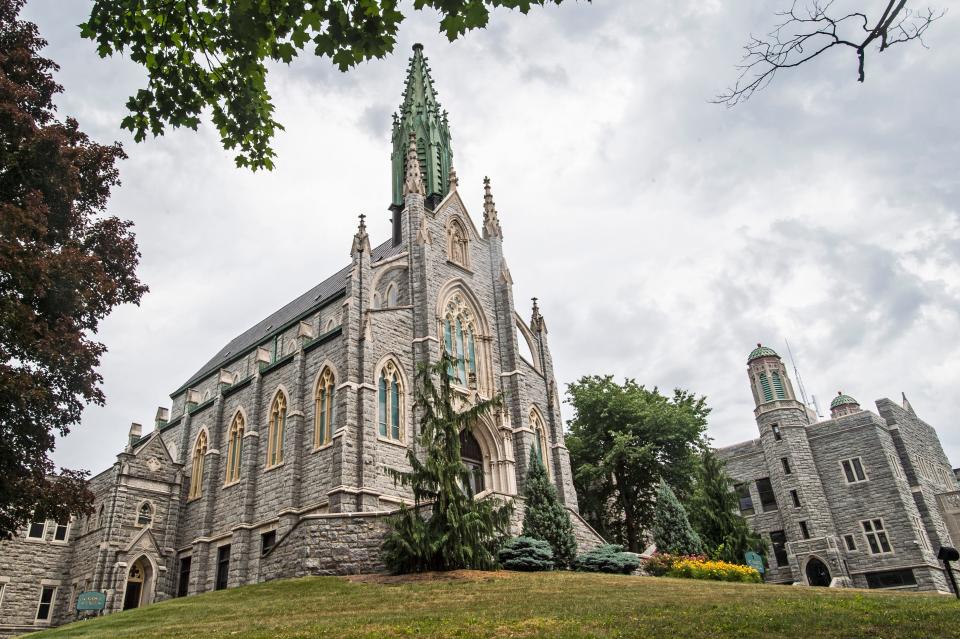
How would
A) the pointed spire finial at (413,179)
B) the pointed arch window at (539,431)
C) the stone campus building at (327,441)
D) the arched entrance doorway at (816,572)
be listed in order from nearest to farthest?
the stone campus building at (327,441) < the pointed arch window at (539,431) < the pointed spire finial at (413,179) < the arched entrance doorway at (816,572)

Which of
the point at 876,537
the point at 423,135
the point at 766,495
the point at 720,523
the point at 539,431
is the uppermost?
the point at 423,135

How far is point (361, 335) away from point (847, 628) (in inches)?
717

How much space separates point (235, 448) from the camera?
2888 cm

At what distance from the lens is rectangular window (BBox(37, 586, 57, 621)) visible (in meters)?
28.3

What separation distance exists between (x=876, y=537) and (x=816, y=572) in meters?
3.58

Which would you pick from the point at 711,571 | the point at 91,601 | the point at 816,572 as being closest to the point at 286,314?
the point at 91,601

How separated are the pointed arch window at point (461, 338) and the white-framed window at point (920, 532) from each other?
996 inches

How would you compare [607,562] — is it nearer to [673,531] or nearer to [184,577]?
[673,531]

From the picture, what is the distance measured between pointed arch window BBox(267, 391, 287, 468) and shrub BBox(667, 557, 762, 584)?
14.6 meters

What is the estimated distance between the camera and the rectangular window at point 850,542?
36.7m

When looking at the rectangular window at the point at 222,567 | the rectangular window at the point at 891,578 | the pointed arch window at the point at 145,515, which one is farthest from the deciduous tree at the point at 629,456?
the pointed arch window at the point at 145,515

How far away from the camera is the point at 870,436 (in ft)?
125

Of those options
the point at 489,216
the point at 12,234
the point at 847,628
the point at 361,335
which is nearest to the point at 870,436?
the point at 489,216

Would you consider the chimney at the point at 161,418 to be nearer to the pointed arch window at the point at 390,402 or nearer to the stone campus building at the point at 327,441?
the stone campus building at the point at 327,441
